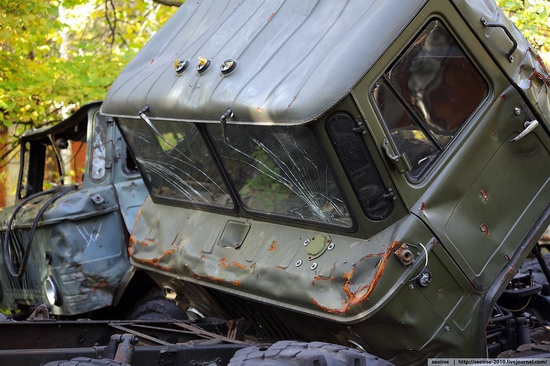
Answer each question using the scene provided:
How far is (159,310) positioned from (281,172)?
237cm

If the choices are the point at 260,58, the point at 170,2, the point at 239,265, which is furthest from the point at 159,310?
the point at 170,2

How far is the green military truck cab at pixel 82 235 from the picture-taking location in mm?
6172

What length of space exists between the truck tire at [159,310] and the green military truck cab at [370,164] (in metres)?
1.38

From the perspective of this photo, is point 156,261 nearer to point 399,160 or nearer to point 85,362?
point 85,362

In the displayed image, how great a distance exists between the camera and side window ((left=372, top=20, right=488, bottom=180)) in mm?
3693

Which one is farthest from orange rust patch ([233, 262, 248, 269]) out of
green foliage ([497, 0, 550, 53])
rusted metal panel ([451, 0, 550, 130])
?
green foliage ([497, 0, 550, 53])

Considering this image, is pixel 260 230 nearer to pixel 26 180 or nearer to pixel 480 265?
pixel 480 265

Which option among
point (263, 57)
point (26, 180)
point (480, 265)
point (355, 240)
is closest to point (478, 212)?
point (480, 265)

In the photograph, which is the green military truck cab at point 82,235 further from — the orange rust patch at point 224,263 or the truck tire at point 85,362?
the truck tire at point 85,362

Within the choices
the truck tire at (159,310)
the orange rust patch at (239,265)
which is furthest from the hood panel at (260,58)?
the truck tire at (159,310)

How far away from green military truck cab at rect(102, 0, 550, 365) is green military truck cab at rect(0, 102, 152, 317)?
1.83 meters

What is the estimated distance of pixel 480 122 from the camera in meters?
3.94

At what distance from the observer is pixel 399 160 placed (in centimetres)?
361

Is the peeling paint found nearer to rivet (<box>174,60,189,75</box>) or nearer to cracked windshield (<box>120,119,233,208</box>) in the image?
cracked windshield (<box>120,119,233,208</box>)
